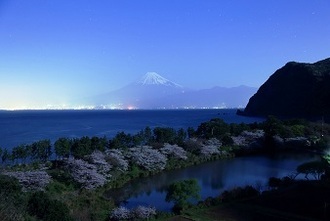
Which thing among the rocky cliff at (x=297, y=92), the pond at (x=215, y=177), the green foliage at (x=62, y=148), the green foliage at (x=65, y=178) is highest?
the rocky cliff at (x=297, y=92)

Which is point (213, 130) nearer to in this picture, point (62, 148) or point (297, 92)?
point (62, 148)

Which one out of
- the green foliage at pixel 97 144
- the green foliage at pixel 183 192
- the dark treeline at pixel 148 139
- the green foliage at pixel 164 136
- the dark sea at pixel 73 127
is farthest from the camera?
the dark sea at pixel 73 127

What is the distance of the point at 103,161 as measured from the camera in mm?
27234

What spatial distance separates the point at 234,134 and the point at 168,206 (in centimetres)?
2578

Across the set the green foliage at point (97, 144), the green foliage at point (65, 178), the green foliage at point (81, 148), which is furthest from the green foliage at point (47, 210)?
the green foliage at point (97, 144)

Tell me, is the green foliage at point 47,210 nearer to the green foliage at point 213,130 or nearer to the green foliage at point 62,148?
the green foliage at point 62,148

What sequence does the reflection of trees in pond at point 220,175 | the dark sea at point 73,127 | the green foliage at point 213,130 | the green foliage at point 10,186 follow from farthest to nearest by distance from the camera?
1. the dark sea at point 73,127
2. the green foliage at point 213,130
3. the reflection of trees in pond at point 220,175
4. the green foliage at point 10,186

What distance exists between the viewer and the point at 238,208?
65.4ft

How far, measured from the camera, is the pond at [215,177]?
23.9 metres

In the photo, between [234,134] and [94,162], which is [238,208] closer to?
[94,162]

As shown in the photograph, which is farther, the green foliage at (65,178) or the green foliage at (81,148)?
the green foliage at (81,148)

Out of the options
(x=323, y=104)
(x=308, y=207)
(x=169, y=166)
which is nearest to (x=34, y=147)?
(x=169, y=166)

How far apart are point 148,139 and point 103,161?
13.2 m

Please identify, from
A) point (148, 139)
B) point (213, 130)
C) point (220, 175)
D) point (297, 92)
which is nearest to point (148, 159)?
point (220, 175)
